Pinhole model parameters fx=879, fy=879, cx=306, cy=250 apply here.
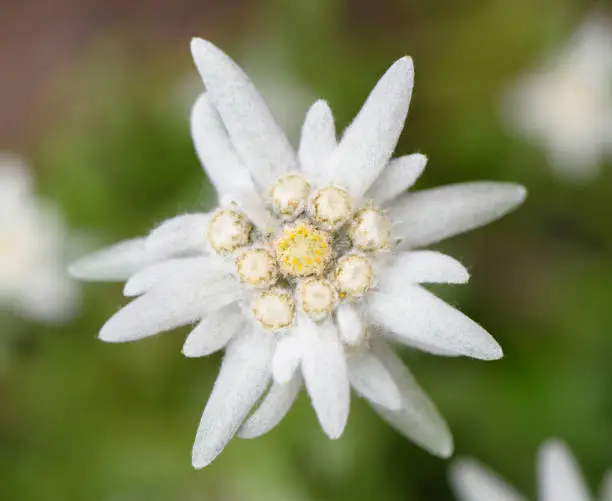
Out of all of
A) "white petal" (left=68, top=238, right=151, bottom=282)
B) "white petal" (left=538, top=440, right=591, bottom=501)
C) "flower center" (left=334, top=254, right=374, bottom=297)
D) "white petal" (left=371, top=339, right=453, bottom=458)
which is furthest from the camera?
"white petal" (left=538, top=440, right=591, bottom=501)

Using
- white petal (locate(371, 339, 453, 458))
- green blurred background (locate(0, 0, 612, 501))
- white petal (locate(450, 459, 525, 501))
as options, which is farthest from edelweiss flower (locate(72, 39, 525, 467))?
green blurred background (locate(0, 0, 612, 501))

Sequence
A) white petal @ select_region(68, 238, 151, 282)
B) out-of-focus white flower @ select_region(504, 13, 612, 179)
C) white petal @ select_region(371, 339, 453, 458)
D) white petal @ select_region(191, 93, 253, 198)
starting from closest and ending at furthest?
white petal @ select_region(191, 93, 253, 198) < white petal @ select_region(68, 238, 151, 282) < white petal @ select_region(371, 339, 453, 458) < out-of-focus white flower @ select_region(504, 13, 612, 179)

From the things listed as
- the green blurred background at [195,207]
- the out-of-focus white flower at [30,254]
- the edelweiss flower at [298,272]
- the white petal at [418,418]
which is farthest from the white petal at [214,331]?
the out-of-focus white flower at [30,254]

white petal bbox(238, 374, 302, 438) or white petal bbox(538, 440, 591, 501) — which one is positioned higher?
white petal bbox(238, 374, 302, 438)

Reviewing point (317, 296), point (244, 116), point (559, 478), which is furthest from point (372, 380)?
point (559, 478)

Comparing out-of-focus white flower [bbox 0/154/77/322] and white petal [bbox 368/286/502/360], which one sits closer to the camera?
white petal [bbox 368/286/502/360]

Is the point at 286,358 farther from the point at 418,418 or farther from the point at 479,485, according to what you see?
the point at 479,485

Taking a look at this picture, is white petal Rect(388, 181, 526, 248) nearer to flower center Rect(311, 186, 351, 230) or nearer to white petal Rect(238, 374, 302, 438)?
flower center Rect(311, 186, 351, 230)
